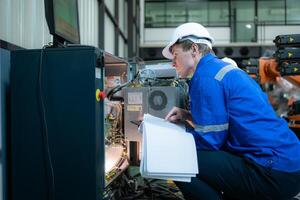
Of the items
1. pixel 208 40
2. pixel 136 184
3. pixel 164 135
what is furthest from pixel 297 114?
pixel 164 135

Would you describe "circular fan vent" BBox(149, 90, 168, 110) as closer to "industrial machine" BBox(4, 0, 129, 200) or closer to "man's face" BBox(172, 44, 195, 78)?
"man's face" BBox(172, 44, 195, 78)

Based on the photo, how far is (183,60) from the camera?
2221mm

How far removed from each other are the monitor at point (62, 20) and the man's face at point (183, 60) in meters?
0.67

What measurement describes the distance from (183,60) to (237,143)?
60 cm

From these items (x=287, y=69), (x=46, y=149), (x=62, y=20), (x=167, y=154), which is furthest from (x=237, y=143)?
(x=287, y=69)

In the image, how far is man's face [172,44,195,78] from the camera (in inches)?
86.4

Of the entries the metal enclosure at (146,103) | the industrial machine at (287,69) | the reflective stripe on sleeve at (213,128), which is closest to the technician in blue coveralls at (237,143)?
the reflective stripe on sleeve at (213,128)

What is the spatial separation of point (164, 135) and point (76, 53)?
626 mm

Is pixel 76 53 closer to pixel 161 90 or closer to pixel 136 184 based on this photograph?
pixel 161 90

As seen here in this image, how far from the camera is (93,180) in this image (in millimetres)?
1920

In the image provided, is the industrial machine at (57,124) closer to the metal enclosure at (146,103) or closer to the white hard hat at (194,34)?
the white hard hat at (194,34)

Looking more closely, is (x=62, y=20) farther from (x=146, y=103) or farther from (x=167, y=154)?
(x=167, y=154)

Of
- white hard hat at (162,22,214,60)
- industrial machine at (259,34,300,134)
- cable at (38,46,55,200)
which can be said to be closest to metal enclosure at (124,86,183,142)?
white hard hat at (162,22,214,60)

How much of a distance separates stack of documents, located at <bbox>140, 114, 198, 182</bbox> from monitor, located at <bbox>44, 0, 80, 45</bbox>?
2.32 feet
